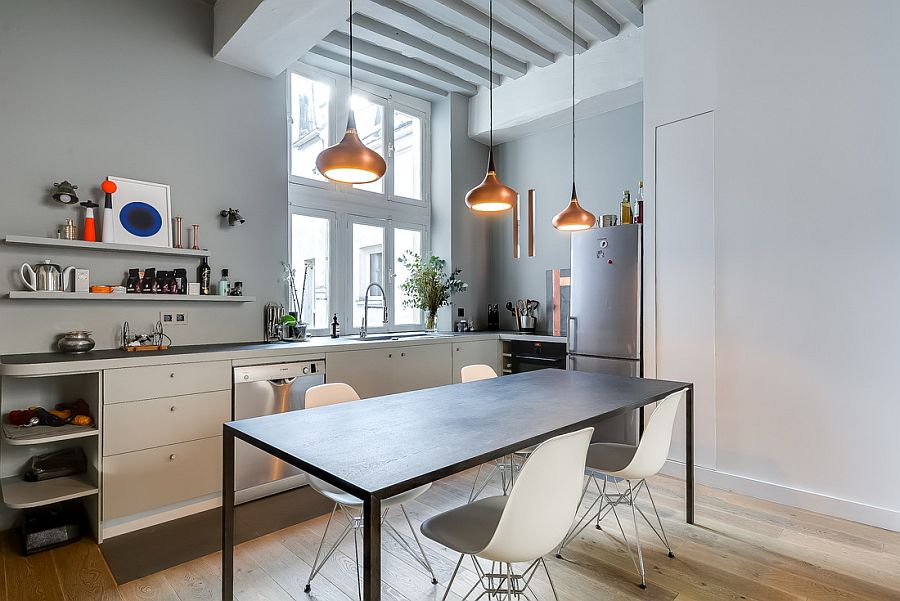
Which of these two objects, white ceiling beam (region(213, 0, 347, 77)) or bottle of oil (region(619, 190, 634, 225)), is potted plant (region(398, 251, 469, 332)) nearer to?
bottle of oil (region(619, 190, 634, 225))

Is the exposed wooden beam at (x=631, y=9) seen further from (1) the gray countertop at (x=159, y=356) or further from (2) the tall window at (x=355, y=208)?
(1) the gray countertop at (x=159, y=356)

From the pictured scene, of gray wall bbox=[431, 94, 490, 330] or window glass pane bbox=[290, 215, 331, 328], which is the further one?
gray wall bbox=[431, 94, 490, 330]

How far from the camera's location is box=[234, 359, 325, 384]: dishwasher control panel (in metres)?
3.07

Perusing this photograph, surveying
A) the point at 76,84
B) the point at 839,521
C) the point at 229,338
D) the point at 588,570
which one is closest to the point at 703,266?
the point at 839,521

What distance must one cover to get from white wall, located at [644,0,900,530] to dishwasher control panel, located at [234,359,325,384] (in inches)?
106

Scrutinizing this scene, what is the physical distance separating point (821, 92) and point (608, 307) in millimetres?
1822

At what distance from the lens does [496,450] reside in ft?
5.07

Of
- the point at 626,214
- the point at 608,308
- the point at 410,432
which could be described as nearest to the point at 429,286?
the point at 608,308

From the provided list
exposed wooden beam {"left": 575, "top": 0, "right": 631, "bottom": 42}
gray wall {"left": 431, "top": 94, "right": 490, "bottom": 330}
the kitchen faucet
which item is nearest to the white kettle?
the kitchen faucet

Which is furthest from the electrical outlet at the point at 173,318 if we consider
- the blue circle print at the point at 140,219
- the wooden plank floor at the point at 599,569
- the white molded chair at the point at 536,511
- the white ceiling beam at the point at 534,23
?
the white ceiling beam at the point at 534,23

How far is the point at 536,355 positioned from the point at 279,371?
2.26m

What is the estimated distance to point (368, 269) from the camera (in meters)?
4.79

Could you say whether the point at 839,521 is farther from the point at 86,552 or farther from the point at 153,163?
the point at 153,163

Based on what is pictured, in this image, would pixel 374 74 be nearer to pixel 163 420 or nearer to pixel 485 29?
pixel 485 29
